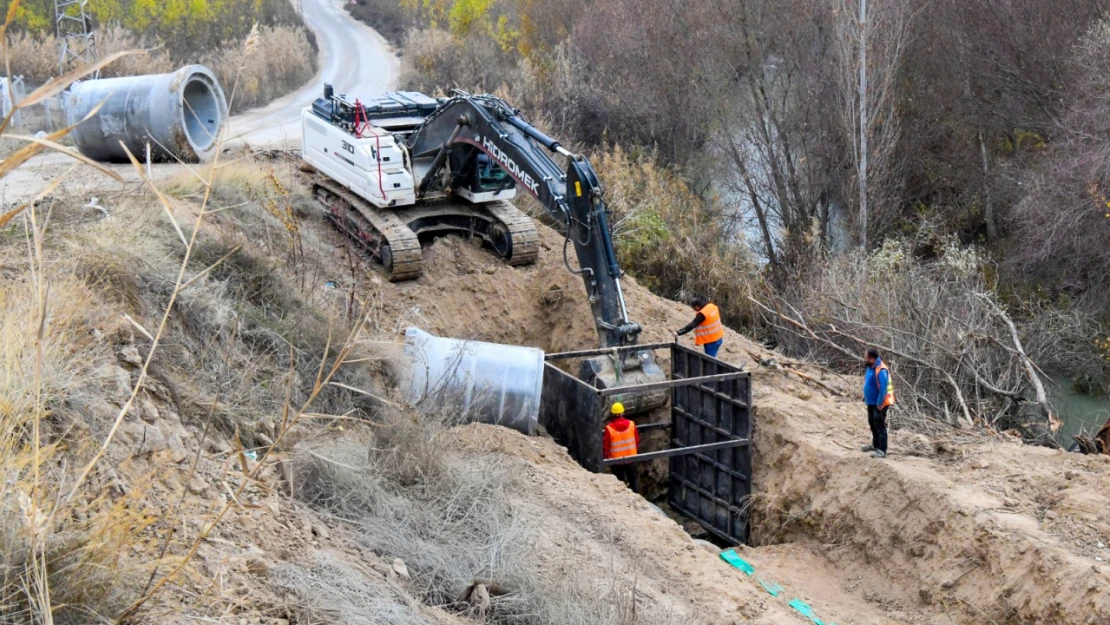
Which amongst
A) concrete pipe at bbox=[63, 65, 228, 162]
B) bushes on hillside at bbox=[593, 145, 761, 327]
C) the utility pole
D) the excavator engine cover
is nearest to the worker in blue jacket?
the excavator engine cover

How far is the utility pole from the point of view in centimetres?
2022

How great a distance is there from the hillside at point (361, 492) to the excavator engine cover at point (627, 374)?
908 millimetres

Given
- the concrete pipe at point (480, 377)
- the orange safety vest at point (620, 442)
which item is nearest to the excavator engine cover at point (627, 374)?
the orange safety vest at point (620, 442)

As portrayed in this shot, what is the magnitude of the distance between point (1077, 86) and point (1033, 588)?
1494 centimetres

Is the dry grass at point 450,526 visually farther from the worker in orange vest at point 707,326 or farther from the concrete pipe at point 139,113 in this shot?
the concrete pipe at point 139,113

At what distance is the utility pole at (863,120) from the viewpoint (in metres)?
20.2

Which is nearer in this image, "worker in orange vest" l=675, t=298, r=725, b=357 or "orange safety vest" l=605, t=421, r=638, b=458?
"orange safety vest" l=605, t=421, r=638, b=458

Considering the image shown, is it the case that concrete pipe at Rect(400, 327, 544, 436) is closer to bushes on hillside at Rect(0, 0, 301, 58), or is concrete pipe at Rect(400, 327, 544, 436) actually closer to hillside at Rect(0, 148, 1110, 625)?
hillside at Rect(0, 148, 1110, 625)

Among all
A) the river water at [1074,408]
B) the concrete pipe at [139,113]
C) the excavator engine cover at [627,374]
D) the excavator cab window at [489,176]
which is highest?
the concrete pipe at [139,113]

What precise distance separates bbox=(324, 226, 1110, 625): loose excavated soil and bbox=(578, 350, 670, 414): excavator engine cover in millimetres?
898

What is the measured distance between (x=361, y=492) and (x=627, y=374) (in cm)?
396

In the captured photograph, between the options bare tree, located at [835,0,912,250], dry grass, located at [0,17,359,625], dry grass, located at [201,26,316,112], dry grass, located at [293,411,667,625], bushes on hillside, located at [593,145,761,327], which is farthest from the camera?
dry grass, located at [201,26,316,112]

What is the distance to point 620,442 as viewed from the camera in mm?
9828

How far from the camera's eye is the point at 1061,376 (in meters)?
15.4
